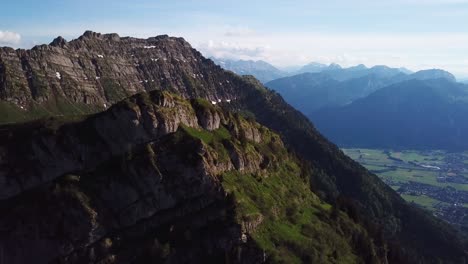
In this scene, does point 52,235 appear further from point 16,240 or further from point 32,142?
point 32,142

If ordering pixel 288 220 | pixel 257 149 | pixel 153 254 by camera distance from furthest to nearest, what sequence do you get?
pixel 257 149, pixel 288 220, pixel 153 254

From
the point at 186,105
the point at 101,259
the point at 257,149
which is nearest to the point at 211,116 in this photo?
the point at 186,105

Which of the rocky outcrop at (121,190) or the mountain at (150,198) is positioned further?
the mountain at (150,198)

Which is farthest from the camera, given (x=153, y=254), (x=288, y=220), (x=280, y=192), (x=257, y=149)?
(x=257, y=149)

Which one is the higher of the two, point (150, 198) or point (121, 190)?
point (121, 190)

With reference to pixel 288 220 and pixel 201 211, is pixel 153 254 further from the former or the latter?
pixel 288 220

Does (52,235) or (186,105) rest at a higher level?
(186,105)

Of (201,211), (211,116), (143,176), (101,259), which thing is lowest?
(101,259)

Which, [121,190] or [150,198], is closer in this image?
[121,190]

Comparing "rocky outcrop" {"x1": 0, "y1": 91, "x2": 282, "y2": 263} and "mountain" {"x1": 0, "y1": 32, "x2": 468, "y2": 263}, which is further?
"mountain" {"x1": 0, "y1": 32, "x2": 468, "y2": 263}

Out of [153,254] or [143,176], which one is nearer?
[153,254]

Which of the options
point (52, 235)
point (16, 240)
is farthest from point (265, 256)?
point (16, 240)
